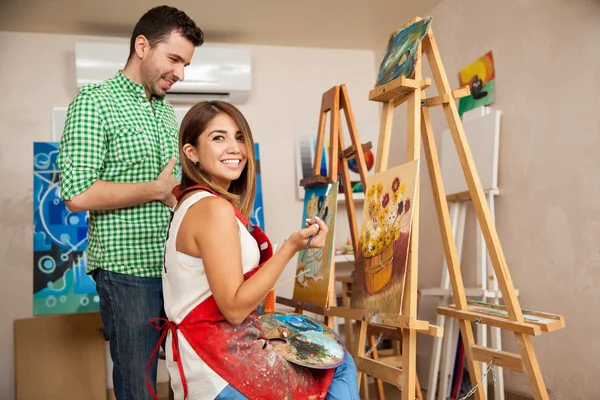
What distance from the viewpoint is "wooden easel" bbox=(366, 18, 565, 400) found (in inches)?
74.2

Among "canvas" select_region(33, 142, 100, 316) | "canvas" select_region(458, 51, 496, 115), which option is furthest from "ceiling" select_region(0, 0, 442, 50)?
"canvas" select_region(33, 142, 100, 316)

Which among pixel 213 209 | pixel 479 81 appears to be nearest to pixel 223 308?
pixel 213 209

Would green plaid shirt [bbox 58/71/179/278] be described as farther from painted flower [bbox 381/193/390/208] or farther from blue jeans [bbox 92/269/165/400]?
painted flower [bbox 381/193/390/208]

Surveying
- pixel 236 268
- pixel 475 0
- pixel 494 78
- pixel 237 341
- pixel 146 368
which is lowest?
pixel 146 368

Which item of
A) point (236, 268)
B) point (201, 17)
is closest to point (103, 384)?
point (201, 17)

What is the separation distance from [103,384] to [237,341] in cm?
252

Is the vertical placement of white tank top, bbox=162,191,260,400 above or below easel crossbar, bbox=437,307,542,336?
above

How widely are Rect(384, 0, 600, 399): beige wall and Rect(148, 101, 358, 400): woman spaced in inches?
62.9

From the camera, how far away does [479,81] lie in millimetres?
3209

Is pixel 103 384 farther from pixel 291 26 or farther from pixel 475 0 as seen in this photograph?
pixel 475 0

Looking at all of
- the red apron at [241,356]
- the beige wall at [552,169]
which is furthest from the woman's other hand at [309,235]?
the beige wall at [552,169]

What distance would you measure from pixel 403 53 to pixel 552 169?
108 cm

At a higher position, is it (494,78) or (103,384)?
(494,78)

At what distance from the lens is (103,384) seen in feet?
11.3
